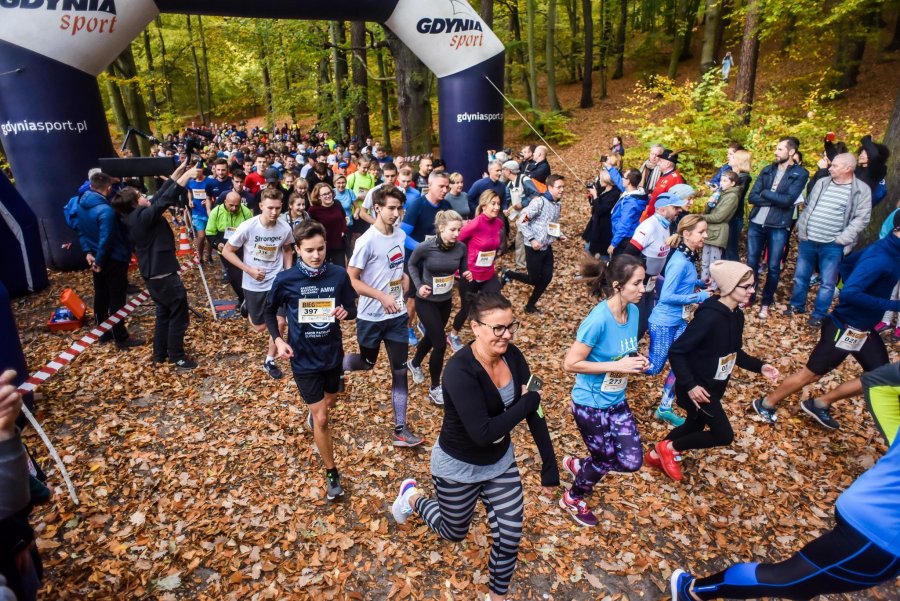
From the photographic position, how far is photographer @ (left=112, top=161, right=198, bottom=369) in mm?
5438

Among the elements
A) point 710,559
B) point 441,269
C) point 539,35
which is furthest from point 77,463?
point 539,35

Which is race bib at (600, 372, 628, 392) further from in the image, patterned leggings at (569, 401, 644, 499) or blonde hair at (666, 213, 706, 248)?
blonde hair at (666, 213, 706, 248)

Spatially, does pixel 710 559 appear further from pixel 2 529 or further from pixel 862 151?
pixel 862 151

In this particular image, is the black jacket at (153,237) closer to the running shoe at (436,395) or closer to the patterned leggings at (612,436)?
the running shoe at (436,395)

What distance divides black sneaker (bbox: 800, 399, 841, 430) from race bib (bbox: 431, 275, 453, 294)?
13.1 feet

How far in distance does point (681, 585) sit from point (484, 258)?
375cm

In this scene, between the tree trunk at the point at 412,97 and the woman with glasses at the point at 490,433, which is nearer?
the woman with glasses at the point at 490,433

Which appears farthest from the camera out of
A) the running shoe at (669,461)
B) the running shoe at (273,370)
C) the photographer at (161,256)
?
the running shoe at (273,370)

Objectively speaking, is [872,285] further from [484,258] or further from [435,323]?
[435,323]

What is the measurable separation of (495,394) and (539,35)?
110ft

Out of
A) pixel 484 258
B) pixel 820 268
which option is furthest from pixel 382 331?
pixel 820 268

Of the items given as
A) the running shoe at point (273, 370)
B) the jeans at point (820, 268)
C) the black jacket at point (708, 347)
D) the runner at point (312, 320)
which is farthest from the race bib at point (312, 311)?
the jeans at point (820, 268)

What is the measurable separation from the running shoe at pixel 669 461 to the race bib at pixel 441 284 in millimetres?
2488

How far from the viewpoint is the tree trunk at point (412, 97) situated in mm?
13266
